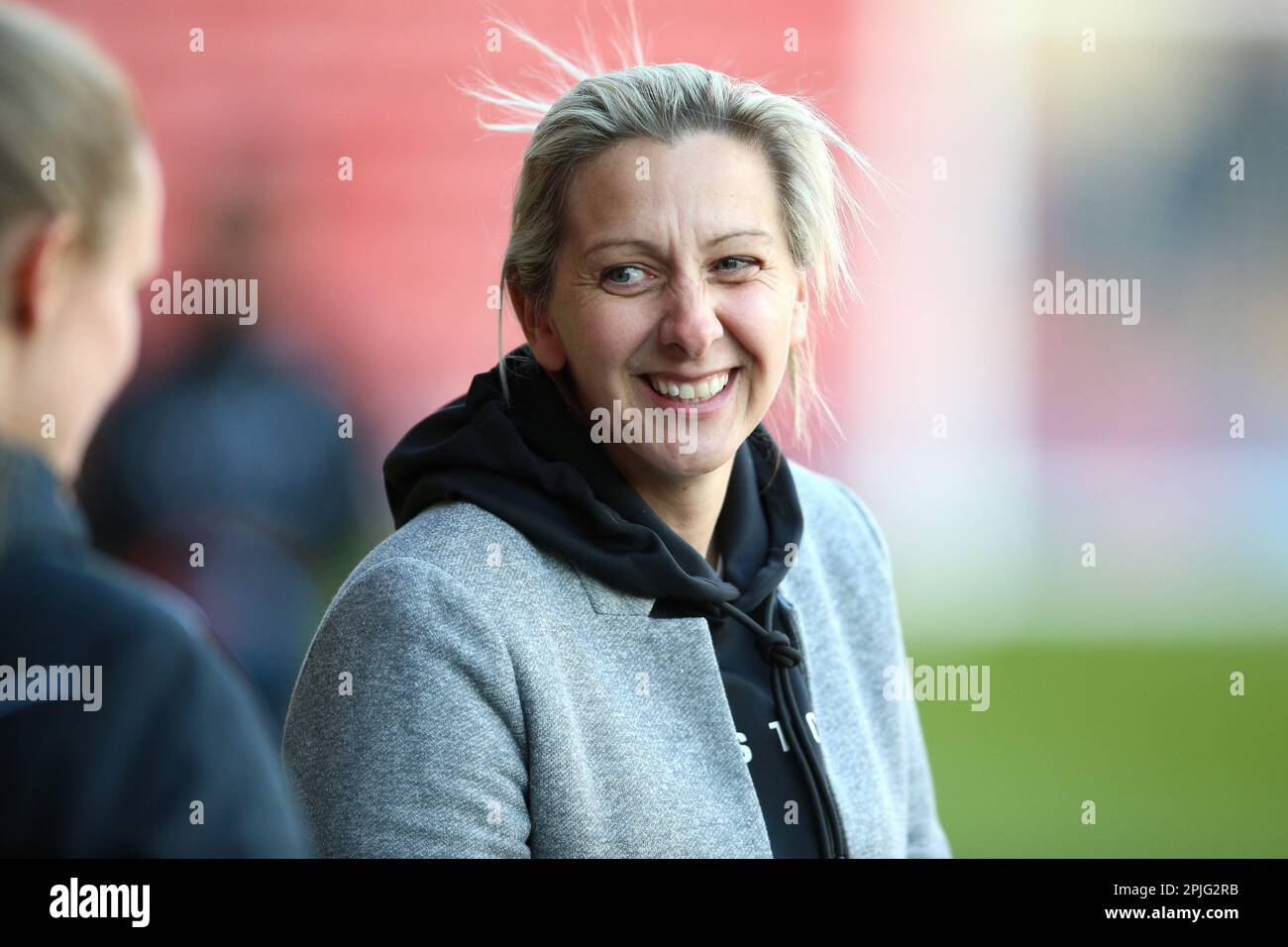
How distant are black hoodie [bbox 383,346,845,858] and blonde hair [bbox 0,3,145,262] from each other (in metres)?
0.69

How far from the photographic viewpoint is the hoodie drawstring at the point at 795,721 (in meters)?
1.52

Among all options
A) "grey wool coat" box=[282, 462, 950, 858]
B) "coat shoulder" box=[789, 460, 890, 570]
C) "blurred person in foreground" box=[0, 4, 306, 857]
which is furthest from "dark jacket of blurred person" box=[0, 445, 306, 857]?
"coat shoulder" box=[789, 460, 890, 570]

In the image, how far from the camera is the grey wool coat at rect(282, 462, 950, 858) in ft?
4.36

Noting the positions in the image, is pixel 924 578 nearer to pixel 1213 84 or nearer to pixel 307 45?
pixel 1213 84

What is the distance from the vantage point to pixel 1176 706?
343cm

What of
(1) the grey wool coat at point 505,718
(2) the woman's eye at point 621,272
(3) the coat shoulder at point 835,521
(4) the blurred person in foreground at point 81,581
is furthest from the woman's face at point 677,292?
(4) the blurred person in foreground at point 81,581

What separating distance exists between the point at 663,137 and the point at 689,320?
0.21 meters

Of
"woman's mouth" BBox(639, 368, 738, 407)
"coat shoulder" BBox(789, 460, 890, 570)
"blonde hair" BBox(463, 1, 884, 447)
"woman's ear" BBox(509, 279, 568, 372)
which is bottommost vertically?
"coat shoulder" BBox(789, 460, 890, 570)

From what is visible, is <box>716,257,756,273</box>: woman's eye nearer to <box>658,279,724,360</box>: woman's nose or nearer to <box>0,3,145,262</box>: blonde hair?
<box>658,279,724,360</box>: woman's nose

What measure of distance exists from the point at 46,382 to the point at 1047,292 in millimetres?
3811

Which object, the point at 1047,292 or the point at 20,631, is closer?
the point at 20,631

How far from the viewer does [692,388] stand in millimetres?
1483

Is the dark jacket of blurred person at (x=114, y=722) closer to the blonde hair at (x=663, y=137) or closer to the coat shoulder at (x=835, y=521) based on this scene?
the blonde hair at (x=663, y=137)
